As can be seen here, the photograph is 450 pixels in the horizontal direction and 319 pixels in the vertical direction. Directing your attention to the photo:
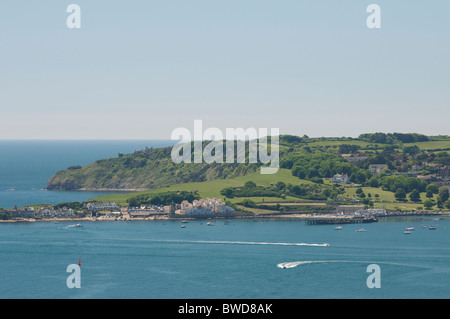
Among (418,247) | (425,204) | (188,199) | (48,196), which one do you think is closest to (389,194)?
(425,204)

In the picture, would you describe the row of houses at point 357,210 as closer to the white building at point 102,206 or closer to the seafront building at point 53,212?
the white building at point 102,206

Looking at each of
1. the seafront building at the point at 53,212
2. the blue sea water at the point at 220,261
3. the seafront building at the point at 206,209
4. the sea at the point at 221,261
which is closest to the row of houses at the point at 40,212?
the seafront building at the point at 53,212

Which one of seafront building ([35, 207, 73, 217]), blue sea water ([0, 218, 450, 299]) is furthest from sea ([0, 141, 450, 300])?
seafront building ([35, 207, 73, 217])

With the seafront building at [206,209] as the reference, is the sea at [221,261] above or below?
below

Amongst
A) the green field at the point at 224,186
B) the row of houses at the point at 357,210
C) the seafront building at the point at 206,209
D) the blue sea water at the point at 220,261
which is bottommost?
the blue sea water at the point at 220,261

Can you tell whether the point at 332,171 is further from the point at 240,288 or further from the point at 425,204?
the point at 240,288

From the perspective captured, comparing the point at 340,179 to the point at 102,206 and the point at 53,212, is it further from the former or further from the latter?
the point at 53,212

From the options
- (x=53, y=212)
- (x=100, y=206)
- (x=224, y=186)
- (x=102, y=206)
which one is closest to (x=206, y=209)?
(x=102, y=206)
